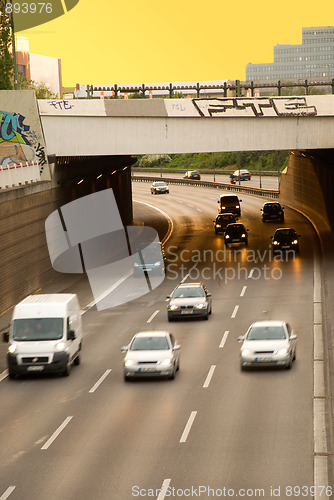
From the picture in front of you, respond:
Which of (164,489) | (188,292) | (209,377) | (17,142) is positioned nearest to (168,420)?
(209,377)

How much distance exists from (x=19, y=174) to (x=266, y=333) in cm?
1950

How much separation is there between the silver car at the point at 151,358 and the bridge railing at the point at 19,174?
53.0 ft

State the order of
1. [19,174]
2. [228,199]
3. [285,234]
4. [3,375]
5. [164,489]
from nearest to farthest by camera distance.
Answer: [164,489] → [3,375] → [19,174] → [285,234] → [228,199]

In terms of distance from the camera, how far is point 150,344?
2745cm

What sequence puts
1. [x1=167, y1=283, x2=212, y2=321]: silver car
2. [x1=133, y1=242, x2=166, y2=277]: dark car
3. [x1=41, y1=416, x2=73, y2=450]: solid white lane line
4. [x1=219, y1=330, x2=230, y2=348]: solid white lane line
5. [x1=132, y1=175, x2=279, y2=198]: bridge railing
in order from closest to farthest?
1. [x1=41, y1=416, x2=73, y2=450]: solid white lane line
2. [x1=219, y1=330, x2=230, y2=348]: solid white lane line
3. [x1=167, y1=283, x2=212, y2=321]: silver car
4. [x1=133, y1=242, x2=166, y2=277]: dark car
5. [x1=132, y1=175, x2=279, y2=198]: bridge railing

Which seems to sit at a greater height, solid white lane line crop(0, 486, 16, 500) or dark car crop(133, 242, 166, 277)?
solid white lane line crop(0, 486, 16, 500)

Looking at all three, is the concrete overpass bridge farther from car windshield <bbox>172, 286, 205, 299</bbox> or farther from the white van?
the white van

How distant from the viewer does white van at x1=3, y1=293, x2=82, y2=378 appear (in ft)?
91.6

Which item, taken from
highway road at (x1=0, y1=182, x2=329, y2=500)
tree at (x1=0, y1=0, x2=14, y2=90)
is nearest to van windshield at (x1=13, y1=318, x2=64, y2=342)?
highway road at (x1=0, y1=182, x2=329, y2=500)

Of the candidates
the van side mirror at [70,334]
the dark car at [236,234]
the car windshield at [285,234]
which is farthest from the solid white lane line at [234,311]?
the dark car at [236,234]

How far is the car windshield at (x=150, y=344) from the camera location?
27.4m

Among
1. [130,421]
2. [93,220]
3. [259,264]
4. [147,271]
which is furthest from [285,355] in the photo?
[93,220]

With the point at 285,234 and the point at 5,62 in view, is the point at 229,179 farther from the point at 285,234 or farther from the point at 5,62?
the point at 285,234

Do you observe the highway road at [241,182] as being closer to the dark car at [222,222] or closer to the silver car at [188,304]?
the dark car at [222,222]
